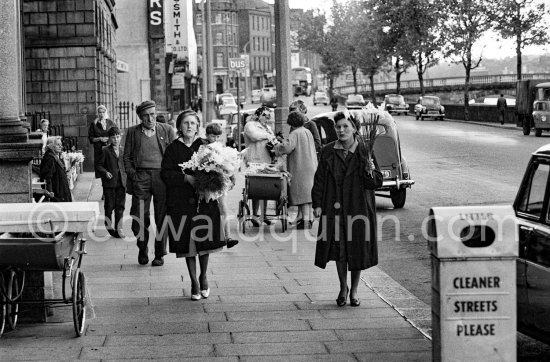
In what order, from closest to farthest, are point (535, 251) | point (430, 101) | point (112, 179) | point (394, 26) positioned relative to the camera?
point (535, 251) < point (112, 179) < point (430, 101) < point (394, 26)

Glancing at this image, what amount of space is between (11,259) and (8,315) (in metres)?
0.73

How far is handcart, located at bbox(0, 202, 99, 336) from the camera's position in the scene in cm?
801

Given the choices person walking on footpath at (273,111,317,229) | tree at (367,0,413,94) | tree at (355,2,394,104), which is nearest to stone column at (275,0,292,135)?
person walking on footpath at (273,111,317,229)

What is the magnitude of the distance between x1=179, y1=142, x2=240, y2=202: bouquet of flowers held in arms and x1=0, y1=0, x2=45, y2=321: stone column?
1582 millimetres

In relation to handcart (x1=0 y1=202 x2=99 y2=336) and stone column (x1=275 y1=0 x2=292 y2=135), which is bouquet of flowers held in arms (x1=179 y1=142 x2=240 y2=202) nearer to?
handcart (x1=0 y1=202 x2=99 y2=336)

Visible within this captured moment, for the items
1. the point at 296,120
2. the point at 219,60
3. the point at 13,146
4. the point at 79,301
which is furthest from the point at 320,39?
the point at 79,301

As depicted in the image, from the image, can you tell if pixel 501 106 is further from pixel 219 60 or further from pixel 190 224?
pixel 219 60

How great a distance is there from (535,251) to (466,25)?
206 ft

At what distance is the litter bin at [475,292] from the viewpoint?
21.2ft

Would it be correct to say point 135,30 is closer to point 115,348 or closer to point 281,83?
point 281,83

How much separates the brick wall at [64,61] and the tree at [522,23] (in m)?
36.8

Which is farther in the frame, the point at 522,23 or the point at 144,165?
the point at 522,23

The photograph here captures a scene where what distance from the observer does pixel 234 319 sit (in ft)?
30.0

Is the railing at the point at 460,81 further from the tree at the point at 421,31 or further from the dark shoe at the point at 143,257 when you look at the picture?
the dark shoe at the point at 143,257
